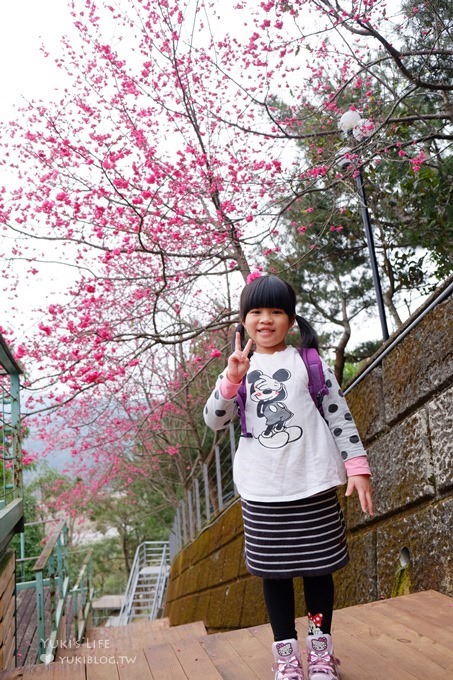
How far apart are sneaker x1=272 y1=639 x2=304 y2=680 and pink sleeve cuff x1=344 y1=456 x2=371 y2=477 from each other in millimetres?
543

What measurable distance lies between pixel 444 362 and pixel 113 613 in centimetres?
2185

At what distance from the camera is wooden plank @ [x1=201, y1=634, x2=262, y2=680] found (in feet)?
6.13

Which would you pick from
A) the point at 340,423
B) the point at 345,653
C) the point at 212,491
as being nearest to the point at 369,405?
the point at 340,423

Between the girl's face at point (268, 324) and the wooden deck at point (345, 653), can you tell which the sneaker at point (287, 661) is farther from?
the girl's face at point (268, 324)

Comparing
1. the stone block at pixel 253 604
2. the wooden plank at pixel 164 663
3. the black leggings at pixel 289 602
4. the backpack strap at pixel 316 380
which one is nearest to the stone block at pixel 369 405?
the backpack strap at pixel 316 380

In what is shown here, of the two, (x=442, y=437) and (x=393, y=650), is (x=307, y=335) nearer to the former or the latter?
(x=442, y=437)

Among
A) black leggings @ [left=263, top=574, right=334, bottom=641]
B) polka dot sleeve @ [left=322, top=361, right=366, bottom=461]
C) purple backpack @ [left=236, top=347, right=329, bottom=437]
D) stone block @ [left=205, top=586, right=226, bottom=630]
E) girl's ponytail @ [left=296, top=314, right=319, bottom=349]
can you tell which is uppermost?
girl's ponytail @ [left=296, top=314, right=319, bottom=349]

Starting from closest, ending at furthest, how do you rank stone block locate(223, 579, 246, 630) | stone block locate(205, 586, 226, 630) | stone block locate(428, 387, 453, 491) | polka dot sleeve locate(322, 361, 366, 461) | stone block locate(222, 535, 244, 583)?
1. polka dot sleeve locate(322, 361, 366, 461)
2. stone block locate(428, 387, 453, 491)
3. stone block locate(223, 579, 246, 630)
4. stone block locate(222, 535, 244, 583)
5. stone block locate(205, 586, 226, 630)

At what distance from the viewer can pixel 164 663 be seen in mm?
2059

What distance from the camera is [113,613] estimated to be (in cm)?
2100

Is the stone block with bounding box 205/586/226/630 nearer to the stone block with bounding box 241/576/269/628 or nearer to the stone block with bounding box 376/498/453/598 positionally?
the stone block with bounding box 241/576/269/628

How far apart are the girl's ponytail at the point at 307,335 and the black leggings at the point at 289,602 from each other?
76 centimetres

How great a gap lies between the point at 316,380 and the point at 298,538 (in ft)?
1.64

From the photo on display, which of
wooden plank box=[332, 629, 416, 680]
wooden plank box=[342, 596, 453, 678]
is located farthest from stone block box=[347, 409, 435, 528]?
wooden plank box=[332, 629, 416, 680]
